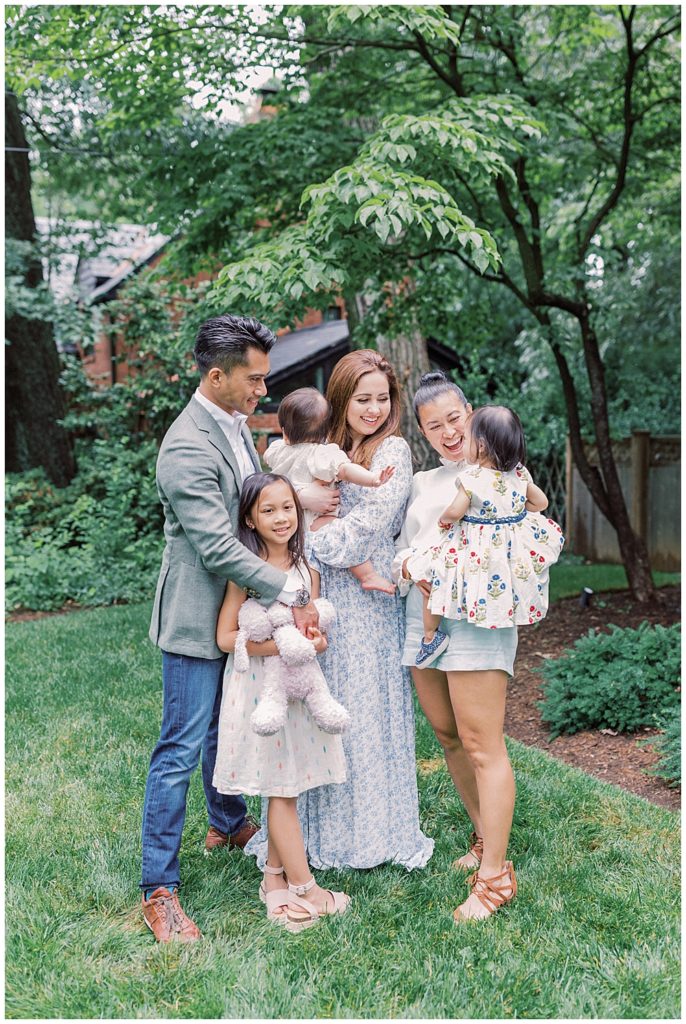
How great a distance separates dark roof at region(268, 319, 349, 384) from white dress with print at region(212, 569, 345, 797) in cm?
1074

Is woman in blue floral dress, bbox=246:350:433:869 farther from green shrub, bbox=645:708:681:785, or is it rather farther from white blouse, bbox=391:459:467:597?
green shrub, bbox=645:708:681:785

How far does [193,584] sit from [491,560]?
99 cm

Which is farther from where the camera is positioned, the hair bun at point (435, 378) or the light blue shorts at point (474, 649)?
the hair bun at point (435, 378)

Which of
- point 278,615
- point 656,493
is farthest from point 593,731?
point 656,493

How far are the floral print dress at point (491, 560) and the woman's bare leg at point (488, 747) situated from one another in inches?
9.3

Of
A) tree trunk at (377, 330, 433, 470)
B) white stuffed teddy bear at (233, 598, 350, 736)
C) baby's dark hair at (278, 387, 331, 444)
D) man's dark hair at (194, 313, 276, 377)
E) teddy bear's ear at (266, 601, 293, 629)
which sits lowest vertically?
white stuffed teddy bear at (233, 598, 350, 736)

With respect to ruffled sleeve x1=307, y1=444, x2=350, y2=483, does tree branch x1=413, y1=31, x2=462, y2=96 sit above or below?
above

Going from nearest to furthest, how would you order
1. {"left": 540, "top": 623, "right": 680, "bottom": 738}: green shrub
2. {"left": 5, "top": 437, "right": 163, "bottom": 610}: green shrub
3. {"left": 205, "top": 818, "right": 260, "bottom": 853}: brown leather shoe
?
1. {"left": 205, "top": 818, "right": 260, "bottom": 853}: brown leather shoe
2. {"left": 540, "top": 623, "right": 680, "bottom": 738}: green shrub
3. {"left": 5, "top": 437, "right": 163, "bottom": 610}: green shrub

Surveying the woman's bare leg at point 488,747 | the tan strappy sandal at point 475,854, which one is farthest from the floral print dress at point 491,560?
the tan strappy sandal at point 475,854

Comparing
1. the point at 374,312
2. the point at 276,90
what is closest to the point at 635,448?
the point at 374,312

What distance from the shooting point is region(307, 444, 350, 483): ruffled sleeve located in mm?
3152

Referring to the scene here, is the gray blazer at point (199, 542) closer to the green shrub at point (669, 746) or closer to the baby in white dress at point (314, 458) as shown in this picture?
the baby in white dress at point (314, 458)

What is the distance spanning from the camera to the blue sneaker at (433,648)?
10.4 ft

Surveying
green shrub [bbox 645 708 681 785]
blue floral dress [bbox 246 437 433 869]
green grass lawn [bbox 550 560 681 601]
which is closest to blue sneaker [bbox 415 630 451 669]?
blue floral dress [bbox 246 437 433 869]
